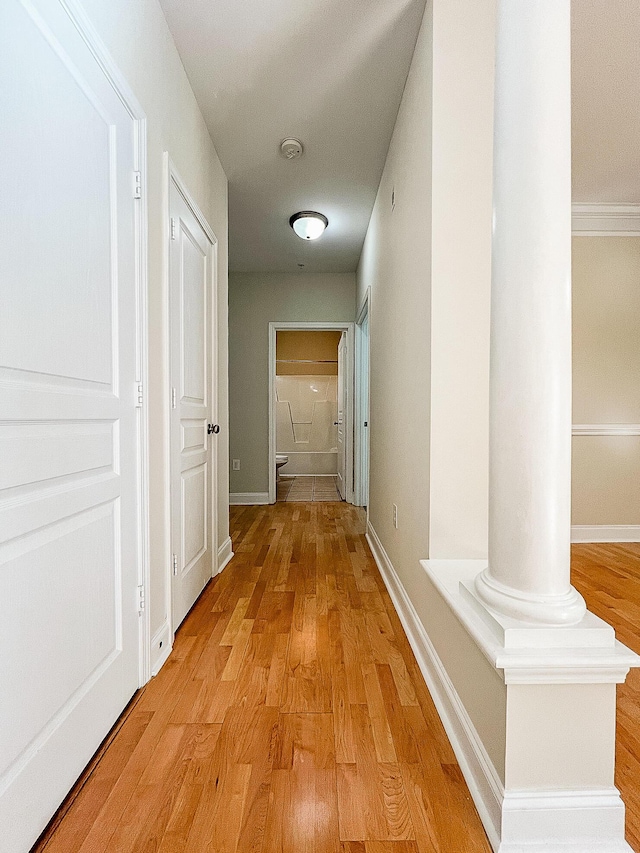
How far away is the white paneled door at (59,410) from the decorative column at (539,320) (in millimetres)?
1042

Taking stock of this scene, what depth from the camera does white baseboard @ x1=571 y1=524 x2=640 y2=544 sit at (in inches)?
150

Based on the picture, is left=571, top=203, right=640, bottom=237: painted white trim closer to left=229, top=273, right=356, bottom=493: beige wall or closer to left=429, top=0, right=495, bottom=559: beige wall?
left=229, top=273, right=356, bottom=493: beige wall

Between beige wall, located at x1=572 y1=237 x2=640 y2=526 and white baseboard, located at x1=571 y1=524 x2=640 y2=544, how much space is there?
0.10 feet

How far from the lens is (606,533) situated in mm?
3812

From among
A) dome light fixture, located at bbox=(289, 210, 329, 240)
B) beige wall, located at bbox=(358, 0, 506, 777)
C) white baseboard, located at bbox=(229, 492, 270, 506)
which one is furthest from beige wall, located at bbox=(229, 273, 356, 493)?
beige wall, located at bbox=(358, 0, 506, 777)

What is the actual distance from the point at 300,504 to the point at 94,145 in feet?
14.5

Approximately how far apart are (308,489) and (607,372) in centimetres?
389

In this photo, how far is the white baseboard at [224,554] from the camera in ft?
10.1

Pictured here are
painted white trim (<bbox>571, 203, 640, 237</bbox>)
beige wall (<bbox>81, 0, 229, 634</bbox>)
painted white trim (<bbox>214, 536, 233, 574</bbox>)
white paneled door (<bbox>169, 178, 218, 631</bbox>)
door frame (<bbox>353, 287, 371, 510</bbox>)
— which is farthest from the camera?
door frame (<bbox>353, 287, 371, 510</bbox>)

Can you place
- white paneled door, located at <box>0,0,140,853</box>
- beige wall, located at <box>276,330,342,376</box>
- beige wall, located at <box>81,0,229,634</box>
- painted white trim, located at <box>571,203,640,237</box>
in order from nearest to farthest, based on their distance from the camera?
white paneled door, located at <box>0,0,140,853</box>
beige wall, located at <box>81,0,229,634</box>
painted white trim, located at <box>571,203,640,237</box>
beige wall, located at <box>276,330,342,376</box>

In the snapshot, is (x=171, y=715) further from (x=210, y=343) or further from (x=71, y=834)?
(x=210, y=343)

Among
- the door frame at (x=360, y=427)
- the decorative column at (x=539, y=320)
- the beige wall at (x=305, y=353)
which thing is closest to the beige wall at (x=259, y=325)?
the door frame at (x=360, y=427)

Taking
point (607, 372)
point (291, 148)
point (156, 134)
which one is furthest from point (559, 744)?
point (607, 372)

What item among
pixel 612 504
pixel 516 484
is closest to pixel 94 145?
pixel 516 484
